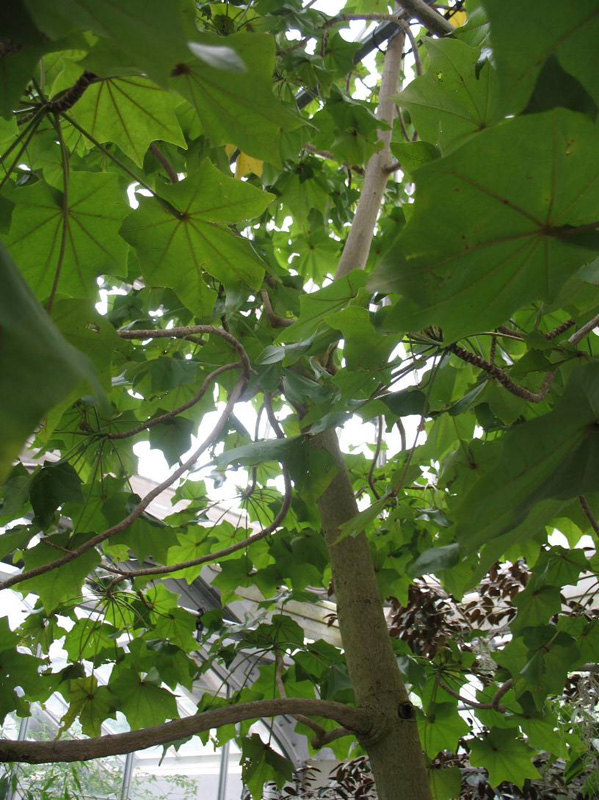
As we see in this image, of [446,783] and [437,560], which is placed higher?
[437,560]

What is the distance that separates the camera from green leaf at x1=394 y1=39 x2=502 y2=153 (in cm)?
77

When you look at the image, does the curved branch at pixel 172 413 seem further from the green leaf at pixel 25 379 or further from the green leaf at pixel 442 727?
the green leaf at pixel 442 727

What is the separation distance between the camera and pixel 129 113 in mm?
894

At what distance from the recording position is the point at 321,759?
18.6 feet

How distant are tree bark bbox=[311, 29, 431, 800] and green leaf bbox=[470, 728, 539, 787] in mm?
619

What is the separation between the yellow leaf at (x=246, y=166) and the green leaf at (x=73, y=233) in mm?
750

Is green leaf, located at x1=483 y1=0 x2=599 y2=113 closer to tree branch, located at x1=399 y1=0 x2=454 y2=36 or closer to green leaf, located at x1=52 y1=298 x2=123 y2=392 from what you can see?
green leaf, located at x1=52 y1=298 x2=123 y2=392

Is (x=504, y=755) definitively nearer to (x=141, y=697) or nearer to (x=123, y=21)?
(x=141, y=697)

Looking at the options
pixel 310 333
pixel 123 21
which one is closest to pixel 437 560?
pixel 310 333

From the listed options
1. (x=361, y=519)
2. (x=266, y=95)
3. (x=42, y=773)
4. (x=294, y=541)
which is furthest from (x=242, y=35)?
(x=42, y=773)

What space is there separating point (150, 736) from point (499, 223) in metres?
0.80

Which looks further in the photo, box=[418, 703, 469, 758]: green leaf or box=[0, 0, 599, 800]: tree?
box=[418, 703, 469, 758]: green leaf

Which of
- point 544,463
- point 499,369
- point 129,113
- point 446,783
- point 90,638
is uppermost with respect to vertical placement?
point 129,113

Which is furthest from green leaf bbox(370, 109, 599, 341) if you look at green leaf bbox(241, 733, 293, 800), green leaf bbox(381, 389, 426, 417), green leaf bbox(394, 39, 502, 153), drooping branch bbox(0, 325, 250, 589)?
green leaf bbox(241, 733, 293, 800)
